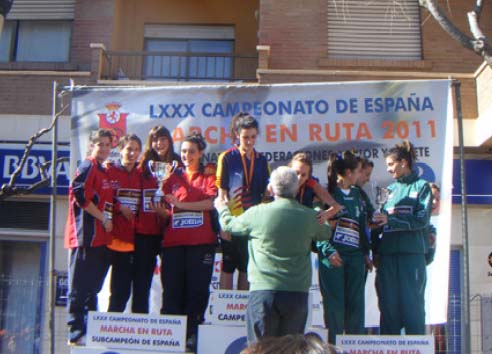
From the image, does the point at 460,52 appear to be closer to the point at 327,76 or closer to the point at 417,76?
the point at 417,76

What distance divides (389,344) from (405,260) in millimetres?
834

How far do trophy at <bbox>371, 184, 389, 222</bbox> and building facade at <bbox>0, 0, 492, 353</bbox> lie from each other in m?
3.86

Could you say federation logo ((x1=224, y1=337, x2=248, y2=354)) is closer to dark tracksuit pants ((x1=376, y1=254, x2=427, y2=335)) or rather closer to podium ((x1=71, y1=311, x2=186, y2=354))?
podium ((x1=71, y1=311, x2=186, y2=354))

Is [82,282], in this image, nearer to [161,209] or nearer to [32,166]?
[161,209]

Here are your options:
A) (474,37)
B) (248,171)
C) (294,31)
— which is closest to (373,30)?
(294,31)

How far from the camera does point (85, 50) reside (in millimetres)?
10820

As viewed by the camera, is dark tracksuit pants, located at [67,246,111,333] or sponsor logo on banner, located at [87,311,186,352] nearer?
sponsor logo on banner, located at [87,311,186,352]

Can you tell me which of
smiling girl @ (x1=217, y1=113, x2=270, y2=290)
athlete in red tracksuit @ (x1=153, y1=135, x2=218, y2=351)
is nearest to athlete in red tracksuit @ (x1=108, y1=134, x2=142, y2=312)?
athlete in red tracksuit @ (x1=153, y1=135, x2=218, y2=351)

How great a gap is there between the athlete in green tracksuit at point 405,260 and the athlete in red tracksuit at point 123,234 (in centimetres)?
214

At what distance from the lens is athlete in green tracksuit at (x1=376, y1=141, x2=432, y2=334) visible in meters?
5.30

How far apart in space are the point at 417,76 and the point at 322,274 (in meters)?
5.24

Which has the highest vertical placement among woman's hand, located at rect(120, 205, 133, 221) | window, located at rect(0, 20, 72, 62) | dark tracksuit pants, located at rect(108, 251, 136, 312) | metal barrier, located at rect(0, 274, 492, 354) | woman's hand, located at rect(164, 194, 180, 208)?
window, located at rect(0, 20, 72, 62)

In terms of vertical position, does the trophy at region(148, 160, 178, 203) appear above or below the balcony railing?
below

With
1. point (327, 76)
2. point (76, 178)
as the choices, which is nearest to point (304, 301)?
point (76, 178)
